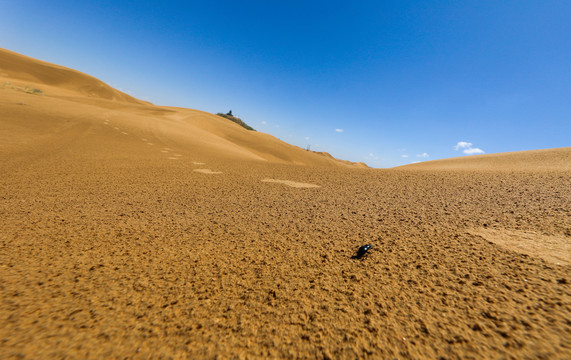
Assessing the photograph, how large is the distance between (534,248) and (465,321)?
4.52 feet

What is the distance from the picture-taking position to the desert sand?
1148 millimetres

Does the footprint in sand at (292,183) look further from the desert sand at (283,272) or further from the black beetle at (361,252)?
→ the black beetle at (361,252)

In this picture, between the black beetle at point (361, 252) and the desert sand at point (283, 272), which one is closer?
the desert sand at point (283, 272)

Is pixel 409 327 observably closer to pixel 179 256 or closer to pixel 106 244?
pixel 179 256

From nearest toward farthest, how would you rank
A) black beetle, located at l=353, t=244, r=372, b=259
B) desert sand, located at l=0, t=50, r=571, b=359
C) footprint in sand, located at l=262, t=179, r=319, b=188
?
desert sand, located at l=0, t=50, r=571, b=359 → black beetle, located at l=353, t=244, r=372, b=259 → footprint in sand, located at l=262, t=179, r=319, b=188

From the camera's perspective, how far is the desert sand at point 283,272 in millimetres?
1148

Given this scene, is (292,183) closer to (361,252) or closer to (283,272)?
(361,252)

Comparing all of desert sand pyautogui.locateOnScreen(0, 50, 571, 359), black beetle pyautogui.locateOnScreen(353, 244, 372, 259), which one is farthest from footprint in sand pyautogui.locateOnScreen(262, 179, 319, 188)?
black beetle pyautogui.locateOnScreen(353, 244, 372, 259)

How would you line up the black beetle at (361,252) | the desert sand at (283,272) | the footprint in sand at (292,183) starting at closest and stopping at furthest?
the desert sand at (283,272) → the black beetle at (361,252) → the footprint in sand at (292,183)

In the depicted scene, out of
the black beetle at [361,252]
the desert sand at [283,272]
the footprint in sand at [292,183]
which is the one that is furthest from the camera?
the footprint in sand at [292,183]

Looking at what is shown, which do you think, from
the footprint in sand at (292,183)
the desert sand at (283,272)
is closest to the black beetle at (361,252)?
the desert sand at (283,272)

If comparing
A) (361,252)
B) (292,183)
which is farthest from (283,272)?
Result: (292,183)

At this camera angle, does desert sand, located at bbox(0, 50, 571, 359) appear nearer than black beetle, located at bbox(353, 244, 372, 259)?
Yes

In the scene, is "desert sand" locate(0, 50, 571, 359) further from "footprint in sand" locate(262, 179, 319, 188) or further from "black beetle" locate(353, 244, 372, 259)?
"footprint in sand" locate(262, 179, 319, 188)
